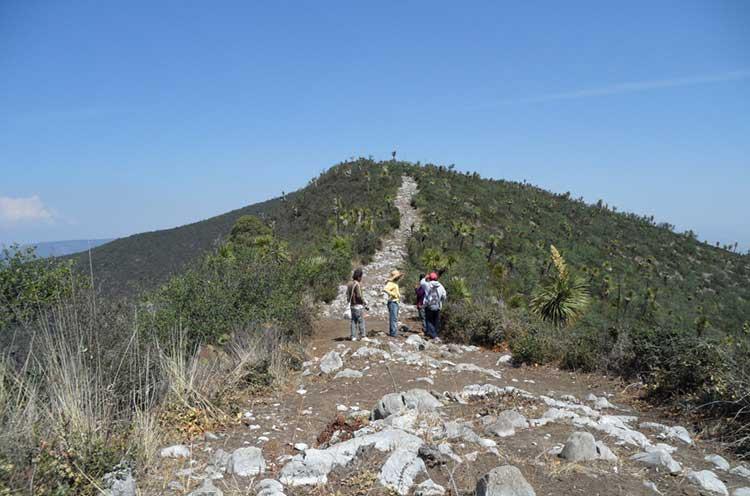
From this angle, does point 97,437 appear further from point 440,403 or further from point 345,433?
point 440,403

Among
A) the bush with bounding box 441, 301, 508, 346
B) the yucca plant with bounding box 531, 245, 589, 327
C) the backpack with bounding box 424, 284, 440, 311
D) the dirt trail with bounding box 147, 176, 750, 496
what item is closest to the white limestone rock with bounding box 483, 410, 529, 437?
the dirt trail with bounding box 147, 176, 750, 496

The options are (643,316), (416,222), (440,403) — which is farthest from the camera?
(416,222)

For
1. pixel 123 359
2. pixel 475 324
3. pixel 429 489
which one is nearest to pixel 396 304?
pixel 475 324

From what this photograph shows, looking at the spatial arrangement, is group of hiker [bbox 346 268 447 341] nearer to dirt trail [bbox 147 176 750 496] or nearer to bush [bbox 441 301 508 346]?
bush [bbox 441 301 508 346]

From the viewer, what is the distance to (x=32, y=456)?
360cm

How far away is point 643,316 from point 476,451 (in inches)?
819

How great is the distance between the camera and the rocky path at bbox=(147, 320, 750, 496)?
4.01 metres

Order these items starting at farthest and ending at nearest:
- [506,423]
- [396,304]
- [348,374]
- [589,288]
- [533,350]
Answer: [589,288] < [396,304] < [533,350] < [348,374] < [506,423]

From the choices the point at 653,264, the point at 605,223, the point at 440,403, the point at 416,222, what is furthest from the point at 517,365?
the point at 605,223

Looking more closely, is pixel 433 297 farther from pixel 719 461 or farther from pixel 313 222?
pixel 313 222

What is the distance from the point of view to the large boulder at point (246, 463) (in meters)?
4.39

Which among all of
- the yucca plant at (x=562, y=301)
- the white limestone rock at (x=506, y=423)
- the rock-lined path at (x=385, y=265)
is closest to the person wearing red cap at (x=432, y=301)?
the rock-lined path at (x=385, y=265)

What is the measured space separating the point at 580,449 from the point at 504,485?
1202 mm

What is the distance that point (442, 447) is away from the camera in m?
4.55
